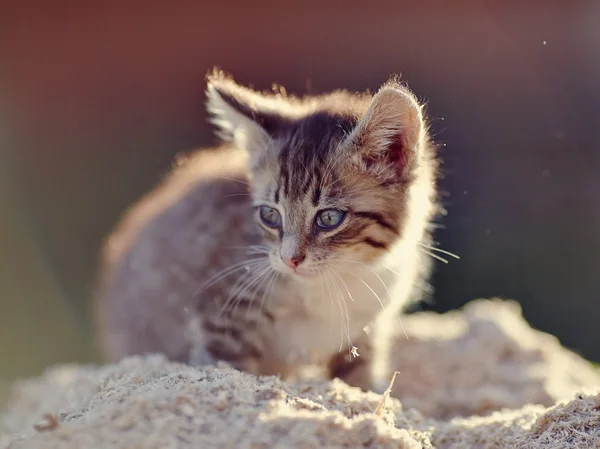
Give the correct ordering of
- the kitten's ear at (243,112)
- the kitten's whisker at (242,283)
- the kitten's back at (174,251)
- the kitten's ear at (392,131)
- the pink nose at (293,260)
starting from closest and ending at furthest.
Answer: the kitten's ear at (392,131) → the pink nose at (293,260) → the kitten's ear at (243,112) → the kitten's whisker at (242,283) → the kitten's back at (174,251)

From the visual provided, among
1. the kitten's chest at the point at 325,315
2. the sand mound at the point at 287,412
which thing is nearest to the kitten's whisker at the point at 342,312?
the kitten's chest at the point at 325,315

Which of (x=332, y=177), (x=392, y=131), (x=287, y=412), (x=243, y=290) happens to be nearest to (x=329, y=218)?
(x=332, y=177)

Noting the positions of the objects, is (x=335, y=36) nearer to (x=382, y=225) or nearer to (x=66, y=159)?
(x=382, y=225)

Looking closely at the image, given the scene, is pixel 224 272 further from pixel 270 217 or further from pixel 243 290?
pixel 270 217

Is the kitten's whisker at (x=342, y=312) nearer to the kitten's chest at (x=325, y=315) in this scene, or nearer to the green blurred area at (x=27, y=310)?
the kitten's chest at (x=325, y=315)

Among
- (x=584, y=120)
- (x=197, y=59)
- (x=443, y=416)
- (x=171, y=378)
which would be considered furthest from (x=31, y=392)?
(x=584, y=120)

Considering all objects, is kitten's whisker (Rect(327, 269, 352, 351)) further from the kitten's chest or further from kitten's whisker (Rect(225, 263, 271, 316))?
kitten's whisker (Rect(225, 263, 271, 316))

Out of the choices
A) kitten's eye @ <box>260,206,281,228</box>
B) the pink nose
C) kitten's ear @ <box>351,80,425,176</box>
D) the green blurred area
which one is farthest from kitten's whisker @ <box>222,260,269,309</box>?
the green blurred area
